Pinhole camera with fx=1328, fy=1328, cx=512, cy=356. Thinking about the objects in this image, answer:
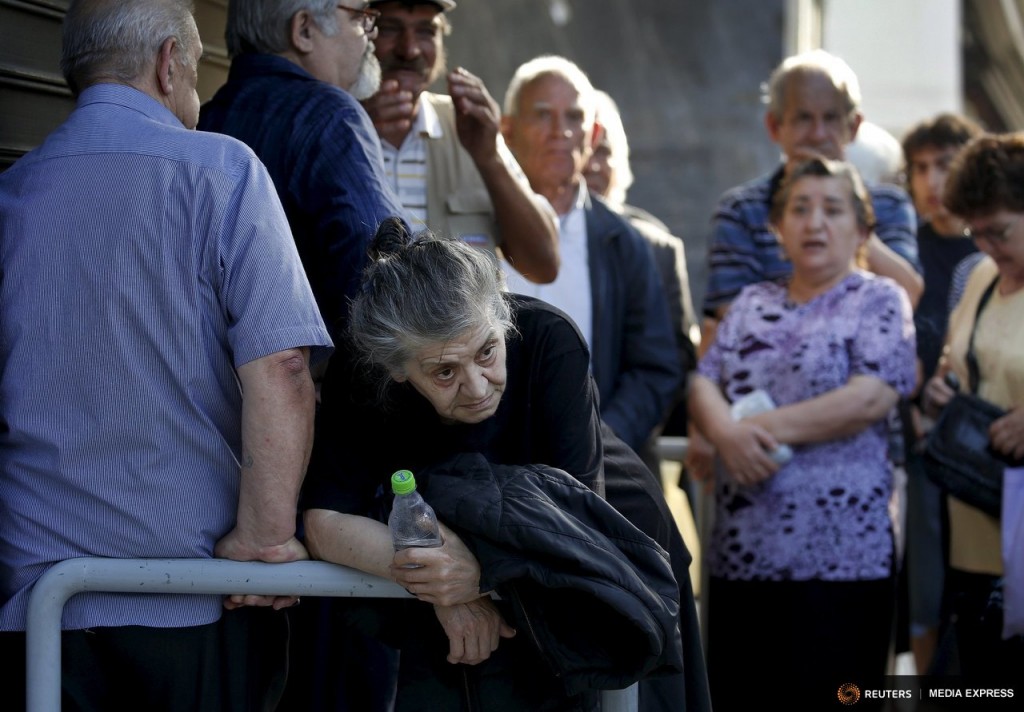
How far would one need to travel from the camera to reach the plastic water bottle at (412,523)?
96.5 inches

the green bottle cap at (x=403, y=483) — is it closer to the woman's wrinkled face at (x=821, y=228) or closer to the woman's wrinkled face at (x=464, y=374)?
the woman's wrinkled face at (x=464, y=374)

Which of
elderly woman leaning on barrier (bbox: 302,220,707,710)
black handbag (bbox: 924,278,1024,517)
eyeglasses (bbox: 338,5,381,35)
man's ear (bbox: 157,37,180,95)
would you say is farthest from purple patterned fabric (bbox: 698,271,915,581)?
man's ear (bbox: 157,37,180,95)

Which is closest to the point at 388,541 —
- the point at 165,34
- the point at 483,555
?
the point at 483,555

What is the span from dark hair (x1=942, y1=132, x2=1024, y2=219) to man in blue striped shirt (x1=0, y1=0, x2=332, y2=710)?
2.55 m

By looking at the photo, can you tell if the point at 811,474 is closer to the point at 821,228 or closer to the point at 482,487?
the point at 821,228

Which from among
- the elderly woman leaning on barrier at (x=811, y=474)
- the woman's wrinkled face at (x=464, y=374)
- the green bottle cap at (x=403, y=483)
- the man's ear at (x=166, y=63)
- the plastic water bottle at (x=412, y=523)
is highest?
the man's ear at (x=166, y=63)

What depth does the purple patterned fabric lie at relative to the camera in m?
4.06

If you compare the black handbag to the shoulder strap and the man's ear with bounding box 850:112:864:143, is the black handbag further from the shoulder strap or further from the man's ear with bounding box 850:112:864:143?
the man's ear with bounding box 850:112:864:143

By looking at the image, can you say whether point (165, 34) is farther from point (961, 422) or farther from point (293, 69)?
point (961, 422)

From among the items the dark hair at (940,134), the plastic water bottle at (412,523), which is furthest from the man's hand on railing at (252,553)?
the dark hair at (940,134)

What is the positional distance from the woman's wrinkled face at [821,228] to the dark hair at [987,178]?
328 mm

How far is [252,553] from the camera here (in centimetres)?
255

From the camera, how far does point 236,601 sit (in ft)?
8.49

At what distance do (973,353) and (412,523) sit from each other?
8.26ft
